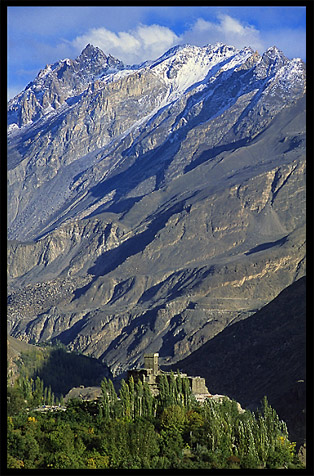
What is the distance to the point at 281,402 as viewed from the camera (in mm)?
137125

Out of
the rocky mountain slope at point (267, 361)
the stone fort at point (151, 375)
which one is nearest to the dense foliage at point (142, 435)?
the stone fort at point (151, 375)

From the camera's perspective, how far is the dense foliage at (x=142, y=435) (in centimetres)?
6825

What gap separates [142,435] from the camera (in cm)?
7238

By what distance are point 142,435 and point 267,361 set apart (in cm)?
10610

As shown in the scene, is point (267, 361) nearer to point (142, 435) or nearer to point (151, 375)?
point (151, 375)

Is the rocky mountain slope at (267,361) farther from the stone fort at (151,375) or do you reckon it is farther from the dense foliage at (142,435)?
the dense foliage at (142,435)

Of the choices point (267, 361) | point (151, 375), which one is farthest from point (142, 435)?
point (267, 361)

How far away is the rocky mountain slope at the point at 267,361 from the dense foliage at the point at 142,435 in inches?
2141

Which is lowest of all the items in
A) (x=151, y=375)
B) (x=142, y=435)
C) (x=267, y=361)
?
(x=142, y=435)

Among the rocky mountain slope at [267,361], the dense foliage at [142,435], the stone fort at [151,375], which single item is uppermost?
the rocky mountain slope at [267,361]

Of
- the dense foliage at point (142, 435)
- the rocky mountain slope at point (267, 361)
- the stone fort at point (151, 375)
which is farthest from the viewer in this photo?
the rocky mountain slope at point (267, 361)

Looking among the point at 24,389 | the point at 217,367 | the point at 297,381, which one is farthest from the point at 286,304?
the point at 24,389

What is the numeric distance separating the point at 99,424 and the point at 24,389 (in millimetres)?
14167
